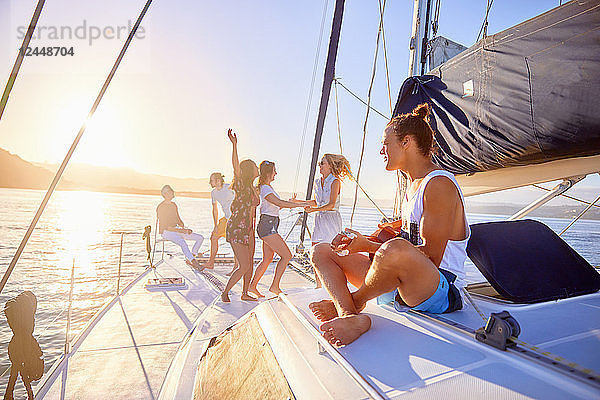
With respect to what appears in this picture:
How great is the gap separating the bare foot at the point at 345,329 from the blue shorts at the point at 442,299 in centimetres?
29

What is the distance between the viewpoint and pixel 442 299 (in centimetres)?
163

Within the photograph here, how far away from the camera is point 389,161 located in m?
2.02

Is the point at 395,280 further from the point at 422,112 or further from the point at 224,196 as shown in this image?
the point at 224,196

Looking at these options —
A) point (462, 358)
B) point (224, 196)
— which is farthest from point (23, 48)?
point (224, 196)

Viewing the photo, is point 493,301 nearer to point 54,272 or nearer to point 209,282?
point 209,282

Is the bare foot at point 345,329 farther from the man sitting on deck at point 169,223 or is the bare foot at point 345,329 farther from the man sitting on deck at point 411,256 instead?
the man sitting on deck at point 169,223

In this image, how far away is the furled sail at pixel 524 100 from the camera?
1.65 m

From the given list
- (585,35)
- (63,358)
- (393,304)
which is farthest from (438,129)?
(63,358)

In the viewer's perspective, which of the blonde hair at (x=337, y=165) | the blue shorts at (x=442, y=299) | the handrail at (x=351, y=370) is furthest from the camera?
the blonde hair at (x=337, y=165)

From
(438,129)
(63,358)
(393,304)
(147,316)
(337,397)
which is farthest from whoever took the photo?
(147,316)

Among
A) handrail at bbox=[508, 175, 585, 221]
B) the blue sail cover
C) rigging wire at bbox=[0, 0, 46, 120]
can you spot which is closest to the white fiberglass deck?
rigging wire at bbox=[0, 0, 46, 120]

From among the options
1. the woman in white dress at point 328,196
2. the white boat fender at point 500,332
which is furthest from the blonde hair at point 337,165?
the white boat fender at point 500,332

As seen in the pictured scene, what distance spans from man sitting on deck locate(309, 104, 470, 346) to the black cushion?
415mm

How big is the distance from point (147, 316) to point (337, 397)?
313cm
